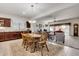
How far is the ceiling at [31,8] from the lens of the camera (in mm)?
2834

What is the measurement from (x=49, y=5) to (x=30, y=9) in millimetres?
547

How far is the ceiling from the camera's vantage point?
9.30ft

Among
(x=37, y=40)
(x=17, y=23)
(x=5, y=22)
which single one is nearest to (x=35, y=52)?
(x=37, y=40)

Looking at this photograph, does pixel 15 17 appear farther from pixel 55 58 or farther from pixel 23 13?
pixel 55 58

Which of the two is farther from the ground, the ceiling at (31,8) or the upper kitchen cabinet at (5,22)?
the ceiling at (31,8)

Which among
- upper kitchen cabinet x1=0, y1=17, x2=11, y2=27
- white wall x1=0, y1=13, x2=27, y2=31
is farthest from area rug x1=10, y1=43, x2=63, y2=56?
upper kitchen cabinet x1=0, y1=17, x2=11, y2=27

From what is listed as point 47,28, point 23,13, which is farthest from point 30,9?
point 47,28

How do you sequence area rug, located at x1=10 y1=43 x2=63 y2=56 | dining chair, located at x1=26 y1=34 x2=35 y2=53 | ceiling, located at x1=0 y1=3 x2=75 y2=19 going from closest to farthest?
ceiling, located at x1=0 y1=3 x2=75 y2=19 → area rug, located at x1=10 y1=43 x2=63 y2=56 → dining chair, located at x1=26 y1=34 x2=35 y2=53

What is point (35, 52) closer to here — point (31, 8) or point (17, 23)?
point (17, 23)

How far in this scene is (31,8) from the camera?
2953 millimetres

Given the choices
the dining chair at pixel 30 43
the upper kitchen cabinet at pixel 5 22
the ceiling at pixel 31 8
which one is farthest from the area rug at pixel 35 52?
the ceiling at pixel 31 8

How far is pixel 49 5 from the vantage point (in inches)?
115

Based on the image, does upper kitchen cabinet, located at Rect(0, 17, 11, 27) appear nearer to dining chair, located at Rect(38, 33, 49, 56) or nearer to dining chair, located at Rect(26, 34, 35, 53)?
dining chair, located at Rect(26, 34, 35, 53)

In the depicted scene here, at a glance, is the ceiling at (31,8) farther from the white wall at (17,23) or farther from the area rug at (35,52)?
the area rug at (35,52)
